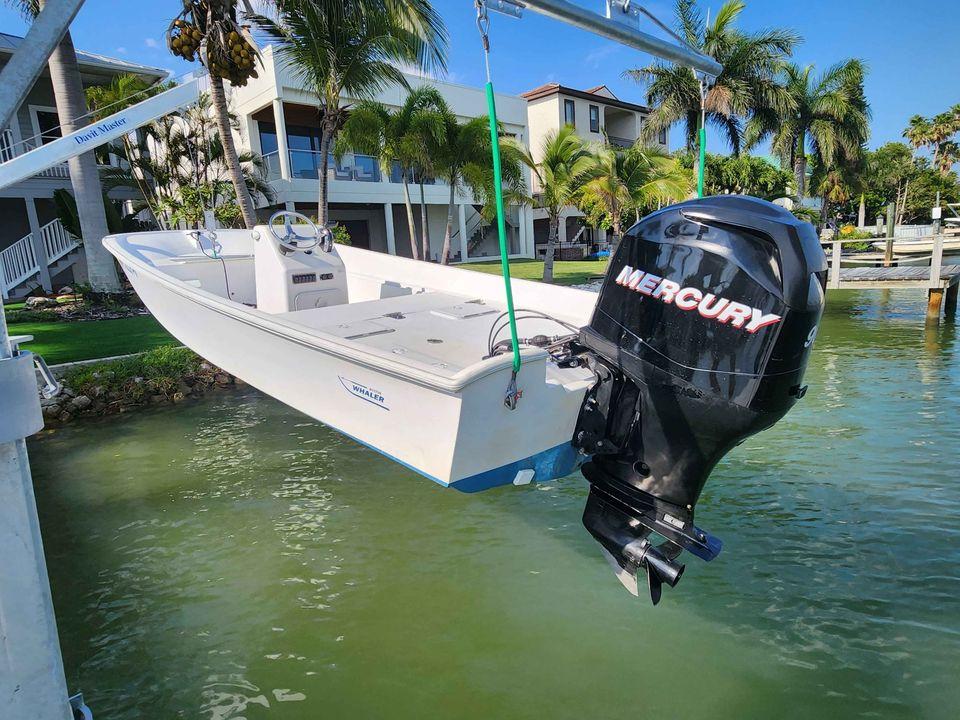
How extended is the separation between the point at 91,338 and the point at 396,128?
343 inches

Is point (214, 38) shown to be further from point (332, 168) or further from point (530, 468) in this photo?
point (332, 168)

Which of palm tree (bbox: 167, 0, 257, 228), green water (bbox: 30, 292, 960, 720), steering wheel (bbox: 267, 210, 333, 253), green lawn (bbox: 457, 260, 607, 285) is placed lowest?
green water (bbox: 30, 292, 960, 720)

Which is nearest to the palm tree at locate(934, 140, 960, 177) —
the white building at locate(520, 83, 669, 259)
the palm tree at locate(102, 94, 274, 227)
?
the white building at locate(520, 83, 669, 259)

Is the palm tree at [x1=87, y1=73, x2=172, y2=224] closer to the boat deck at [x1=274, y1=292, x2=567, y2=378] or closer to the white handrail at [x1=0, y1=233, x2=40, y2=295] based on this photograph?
the white handrail at [x1=0, y1=233, x2=40, y2=295]

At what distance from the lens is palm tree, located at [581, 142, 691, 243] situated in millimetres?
14297

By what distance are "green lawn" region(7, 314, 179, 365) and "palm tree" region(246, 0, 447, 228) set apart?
412 cm

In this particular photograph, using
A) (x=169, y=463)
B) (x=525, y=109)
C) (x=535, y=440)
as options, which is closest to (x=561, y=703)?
(x=535, y=440)

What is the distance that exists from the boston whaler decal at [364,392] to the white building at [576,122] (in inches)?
1056

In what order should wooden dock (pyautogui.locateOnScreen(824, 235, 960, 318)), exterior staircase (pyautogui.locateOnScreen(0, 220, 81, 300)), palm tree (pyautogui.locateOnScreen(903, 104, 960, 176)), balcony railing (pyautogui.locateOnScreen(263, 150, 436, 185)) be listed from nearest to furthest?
wooden dock (pyautogui.locateOnScreen(824, 235, 960, 318)), exterior staircase (pyautogui.locateOnScreen(0, 220, 81, 300)), balcony railing (pyautogui.locateOnScreen(263, 150, 436, 185)), palm tree (pyautogui.locateOnScreen(903, 104, 960, 176))

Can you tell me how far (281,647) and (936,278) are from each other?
540 inches

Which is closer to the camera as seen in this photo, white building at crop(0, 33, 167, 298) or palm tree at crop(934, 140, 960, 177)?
white building at crop(0, 33, 167, 298)

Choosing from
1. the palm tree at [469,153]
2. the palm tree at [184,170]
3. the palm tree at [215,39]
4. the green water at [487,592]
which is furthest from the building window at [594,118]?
the green water at [487,592]

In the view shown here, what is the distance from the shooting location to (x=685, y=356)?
2.22 m

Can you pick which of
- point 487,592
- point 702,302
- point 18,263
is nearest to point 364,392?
point 487,592
